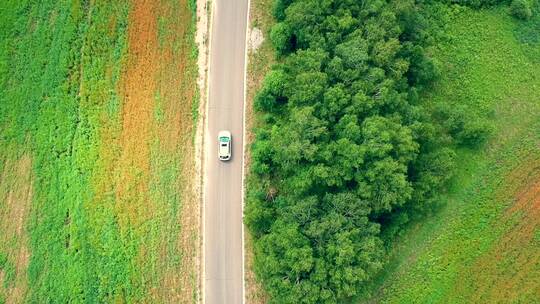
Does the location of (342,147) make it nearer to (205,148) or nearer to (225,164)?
(225,164)

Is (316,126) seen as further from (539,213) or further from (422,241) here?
(539,213)

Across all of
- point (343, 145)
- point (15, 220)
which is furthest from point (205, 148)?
point (15, 220)

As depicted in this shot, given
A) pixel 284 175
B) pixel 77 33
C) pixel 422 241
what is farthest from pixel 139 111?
pixel 422 241

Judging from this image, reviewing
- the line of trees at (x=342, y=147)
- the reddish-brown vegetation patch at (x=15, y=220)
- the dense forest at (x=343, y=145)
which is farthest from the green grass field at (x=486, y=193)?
the reddish-brown vegetation patch at (x=15, y=220)

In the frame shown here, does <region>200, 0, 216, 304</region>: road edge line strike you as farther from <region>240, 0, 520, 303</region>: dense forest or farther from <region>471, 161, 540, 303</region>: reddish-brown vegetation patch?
<region>471, 161, 540, 303</region>: reddish-brown vegetation patch

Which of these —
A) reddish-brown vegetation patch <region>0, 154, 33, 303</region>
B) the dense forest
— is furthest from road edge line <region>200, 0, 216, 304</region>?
reddish-brown vegetation patch <region>0, 154, 33, 303</region>
